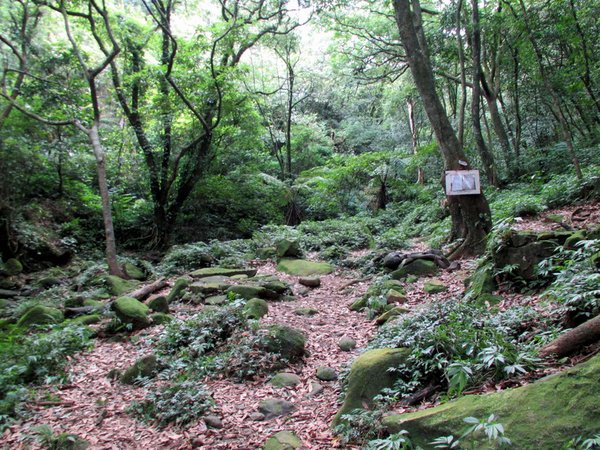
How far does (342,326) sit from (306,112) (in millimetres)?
20841

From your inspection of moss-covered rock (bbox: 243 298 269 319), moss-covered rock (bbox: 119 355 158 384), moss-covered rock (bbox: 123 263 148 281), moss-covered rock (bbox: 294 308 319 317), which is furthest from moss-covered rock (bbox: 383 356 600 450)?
moss-covered rock (bbox: 123 263 148 281)

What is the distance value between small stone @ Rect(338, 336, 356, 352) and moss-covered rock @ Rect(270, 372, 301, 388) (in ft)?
2.75

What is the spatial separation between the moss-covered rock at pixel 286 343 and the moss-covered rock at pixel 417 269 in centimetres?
325

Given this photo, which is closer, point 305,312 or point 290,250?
point 305,312

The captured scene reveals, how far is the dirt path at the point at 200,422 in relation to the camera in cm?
340

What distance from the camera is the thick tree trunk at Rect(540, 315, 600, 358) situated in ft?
8.97

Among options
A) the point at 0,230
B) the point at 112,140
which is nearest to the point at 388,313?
the point at 0,230

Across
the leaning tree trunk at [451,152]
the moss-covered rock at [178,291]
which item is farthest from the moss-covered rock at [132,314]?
the leaning tree trunk at [451,152]

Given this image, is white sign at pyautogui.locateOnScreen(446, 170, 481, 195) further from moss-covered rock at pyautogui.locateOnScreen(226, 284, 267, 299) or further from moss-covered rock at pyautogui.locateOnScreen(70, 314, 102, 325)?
moss-covered rock at pyautogui.locateOnScreen(70, 314, 102, 325)

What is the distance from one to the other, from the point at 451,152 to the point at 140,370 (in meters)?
6.33

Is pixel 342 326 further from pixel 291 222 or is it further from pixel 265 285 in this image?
pixel 291 222

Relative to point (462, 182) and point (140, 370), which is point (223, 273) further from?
point (462, 182)

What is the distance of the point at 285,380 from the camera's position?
13.9 ft

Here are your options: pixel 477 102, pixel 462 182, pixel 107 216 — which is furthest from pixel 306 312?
pixel 477 102
